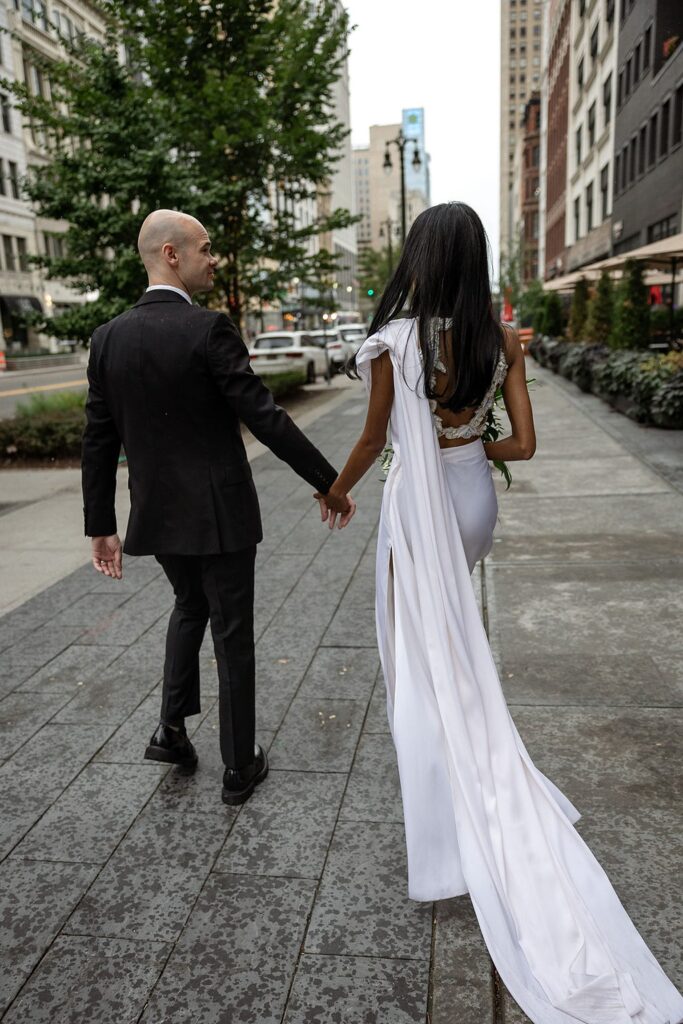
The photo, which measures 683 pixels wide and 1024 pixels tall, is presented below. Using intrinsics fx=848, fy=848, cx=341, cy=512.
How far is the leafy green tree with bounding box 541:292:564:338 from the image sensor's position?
32.7 meters

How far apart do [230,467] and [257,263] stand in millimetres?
15917

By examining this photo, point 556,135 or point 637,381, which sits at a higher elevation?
point 556,135

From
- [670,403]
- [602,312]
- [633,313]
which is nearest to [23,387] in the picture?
[602,312]

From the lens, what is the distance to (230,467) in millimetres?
3127

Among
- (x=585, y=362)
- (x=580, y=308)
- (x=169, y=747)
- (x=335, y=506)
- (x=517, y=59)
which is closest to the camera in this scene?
(x=335, y=506)

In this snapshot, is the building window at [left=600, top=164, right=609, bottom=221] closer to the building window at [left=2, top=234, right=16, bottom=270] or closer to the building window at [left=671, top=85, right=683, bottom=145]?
the building window at [left=671, top=85, right=683, bottom=145]

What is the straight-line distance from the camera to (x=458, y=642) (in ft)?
9.09

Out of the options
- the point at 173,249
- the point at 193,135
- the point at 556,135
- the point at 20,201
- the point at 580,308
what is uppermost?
the point at 556,135

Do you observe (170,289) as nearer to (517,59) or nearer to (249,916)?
(249,916)

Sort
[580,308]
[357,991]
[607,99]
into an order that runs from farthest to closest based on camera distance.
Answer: [607,99], [580,308], [357,991]

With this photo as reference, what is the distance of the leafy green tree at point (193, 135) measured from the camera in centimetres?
1397

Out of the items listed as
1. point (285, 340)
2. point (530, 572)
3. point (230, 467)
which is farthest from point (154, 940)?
point (285, 340)

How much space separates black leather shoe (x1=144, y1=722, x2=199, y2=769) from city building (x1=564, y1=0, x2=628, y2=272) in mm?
41899

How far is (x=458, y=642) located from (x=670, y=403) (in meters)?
10.3
